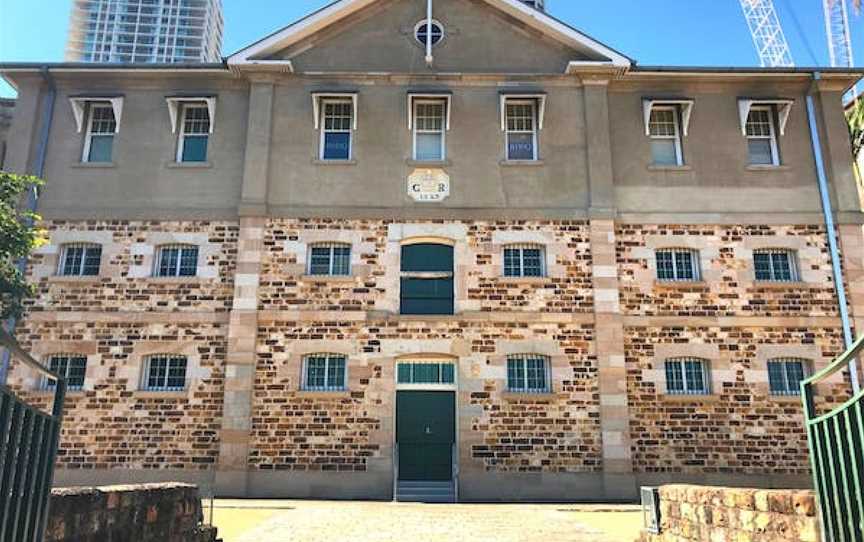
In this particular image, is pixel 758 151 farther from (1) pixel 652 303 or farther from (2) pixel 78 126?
(2) pixel 78 126

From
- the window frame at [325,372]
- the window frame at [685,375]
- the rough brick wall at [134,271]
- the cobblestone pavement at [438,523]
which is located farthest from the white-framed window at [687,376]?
the rough brick wall at [134,271]

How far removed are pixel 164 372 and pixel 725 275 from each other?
1387 centimetres

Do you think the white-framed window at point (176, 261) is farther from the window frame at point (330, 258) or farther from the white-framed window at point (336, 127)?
the white-framed window at point (336, 127)

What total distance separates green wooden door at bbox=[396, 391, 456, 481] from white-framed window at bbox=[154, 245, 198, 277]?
6.14m

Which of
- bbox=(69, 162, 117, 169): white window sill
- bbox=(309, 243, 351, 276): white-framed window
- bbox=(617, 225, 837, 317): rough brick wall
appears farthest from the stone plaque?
bbox=(69, 162, 117, 169): white window sill

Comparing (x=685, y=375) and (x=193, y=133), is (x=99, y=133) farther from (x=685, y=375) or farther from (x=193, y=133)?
(x=685, y=375)

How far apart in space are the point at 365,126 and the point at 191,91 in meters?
4.77

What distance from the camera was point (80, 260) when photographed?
1716 cm

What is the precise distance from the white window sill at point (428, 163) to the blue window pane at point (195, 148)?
5.37 meters

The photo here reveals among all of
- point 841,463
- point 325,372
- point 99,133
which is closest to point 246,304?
point 325,372

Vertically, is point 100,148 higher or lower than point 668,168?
higher

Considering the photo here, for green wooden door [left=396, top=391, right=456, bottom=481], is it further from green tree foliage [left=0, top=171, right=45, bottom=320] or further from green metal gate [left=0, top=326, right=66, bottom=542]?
green metal gate [left=0, top=326, right=66, bottom=542]

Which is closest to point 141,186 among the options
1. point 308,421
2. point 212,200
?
point 212,200

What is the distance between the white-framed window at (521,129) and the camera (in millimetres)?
17938
